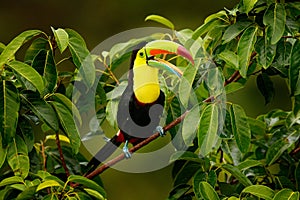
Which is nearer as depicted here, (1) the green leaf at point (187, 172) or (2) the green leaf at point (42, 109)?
(2) the green leaf at point (42, 109)

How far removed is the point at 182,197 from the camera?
60.1 inches

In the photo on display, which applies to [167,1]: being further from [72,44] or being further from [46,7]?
[72,44]

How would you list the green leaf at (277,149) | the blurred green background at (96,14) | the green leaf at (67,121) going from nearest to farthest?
the green leaf at (67,121) < the green leaf at (277,149) < the blurred green background at (96,14)

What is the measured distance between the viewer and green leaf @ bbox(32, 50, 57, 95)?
1400 millimetres

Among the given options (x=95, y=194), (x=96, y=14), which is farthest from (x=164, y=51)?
(x=96, y=14)

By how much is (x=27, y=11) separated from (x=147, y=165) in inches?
110

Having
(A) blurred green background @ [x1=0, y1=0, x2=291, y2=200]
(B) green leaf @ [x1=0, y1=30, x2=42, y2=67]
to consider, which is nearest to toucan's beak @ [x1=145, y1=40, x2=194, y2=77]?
(B) green leaf @ [x1=0, y1=30, x2=42, y2=67]

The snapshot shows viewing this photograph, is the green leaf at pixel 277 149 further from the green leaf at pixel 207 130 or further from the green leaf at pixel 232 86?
the green leaf at pixel 207 130

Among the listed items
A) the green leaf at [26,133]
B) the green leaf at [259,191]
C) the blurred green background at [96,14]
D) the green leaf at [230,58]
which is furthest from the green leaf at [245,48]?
the blurred green background at [96,14]

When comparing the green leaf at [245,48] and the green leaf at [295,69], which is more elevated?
the green leaf at [245,48]

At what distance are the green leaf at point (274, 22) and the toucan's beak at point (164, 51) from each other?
0.18 metres

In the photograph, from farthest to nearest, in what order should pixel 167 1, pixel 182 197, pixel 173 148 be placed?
pixel 167 1 → pixel 173 148 → pixel 182 197

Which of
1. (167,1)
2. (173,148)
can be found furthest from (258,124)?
(167,1)

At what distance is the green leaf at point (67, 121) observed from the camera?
1391 millimetres
